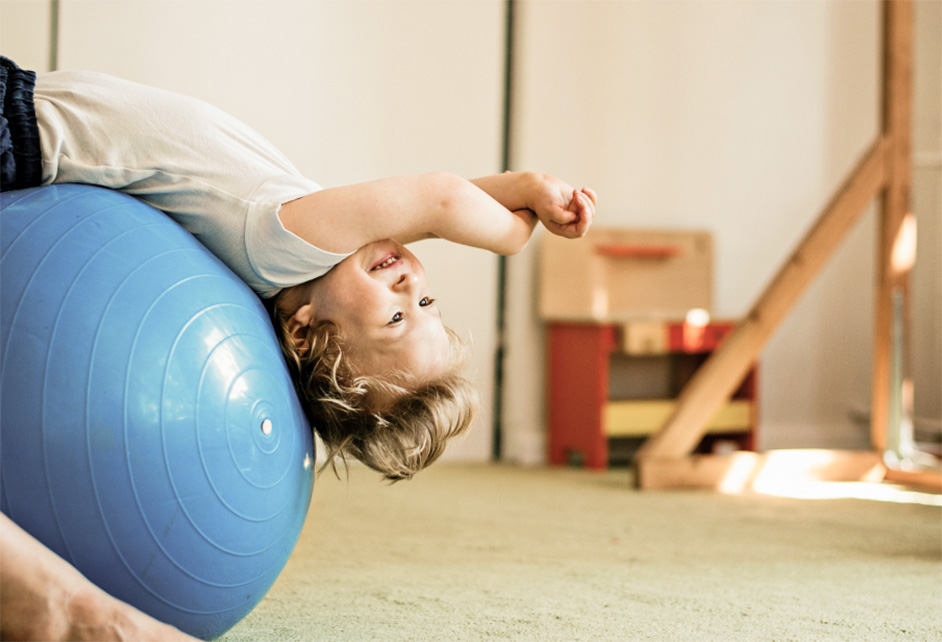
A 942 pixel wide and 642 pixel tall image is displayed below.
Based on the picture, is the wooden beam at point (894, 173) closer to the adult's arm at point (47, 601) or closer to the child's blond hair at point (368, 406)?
the child's blond hair at point (368, 406)

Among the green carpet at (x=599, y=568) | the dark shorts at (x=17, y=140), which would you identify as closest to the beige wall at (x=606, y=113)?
the green carpet at (x=599, y=568)

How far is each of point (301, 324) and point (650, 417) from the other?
221 cm

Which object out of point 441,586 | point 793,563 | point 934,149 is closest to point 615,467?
point 793,563

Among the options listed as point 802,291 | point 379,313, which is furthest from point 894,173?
point 379,313

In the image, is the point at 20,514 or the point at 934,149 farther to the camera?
the point at 934,149

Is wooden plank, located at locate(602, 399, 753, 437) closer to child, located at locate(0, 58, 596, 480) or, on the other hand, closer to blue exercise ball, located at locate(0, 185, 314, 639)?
child, located at locate(0, 58, 596, 480)

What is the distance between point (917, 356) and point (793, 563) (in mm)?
2521

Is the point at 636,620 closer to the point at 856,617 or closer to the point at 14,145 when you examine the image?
the point at 856,617

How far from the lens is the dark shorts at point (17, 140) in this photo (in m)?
1.25

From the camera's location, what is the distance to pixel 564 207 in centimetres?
149

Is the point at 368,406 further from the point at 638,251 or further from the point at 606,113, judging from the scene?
the point at 606,113

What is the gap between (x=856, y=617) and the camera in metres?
1.50

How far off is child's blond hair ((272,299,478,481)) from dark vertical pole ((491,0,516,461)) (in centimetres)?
208

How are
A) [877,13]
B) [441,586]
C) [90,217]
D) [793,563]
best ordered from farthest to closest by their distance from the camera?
1. [877,13]
2. [793,563]
3. [441,586]
4. [90,217]
